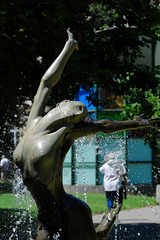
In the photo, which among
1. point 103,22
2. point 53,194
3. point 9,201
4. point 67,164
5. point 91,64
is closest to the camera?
point 53,194

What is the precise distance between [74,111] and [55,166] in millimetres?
477

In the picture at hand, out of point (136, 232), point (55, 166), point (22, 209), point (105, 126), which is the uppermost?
point (105, 126)

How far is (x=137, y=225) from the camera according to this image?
31.0ft

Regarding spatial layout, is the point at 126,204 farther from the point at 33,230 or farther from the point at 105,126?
the point at 105,126

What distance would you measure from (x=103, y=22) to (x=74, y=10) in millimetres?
1793

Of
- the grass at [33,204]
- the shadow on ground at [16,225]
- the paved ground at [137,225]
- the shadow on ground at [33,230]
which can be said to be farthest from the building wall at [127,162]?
the shadow on ground at [33,230]

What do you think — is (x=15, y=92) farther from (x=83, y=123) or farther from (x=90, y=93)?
(x=83, y=123)

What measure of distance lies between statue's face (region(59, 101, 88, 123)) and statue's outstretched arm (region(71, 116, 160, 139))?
7 cm

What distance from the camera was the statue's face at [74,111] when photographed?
136 inches

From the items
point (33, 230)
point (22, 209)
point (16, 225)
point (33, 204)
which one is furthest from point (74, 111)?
point (33, 204)

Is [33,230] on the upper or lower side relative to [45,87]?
lower

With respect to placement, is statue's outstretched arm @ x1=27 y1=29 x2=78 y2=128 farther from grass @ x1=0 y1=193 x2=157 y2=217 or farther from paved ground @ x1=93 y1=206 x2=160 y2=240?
grass @ x1=0 y1=193 x2=157 y2=217

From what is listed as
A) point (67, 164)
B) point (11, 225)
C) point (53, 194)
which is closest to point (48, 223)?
point (53, 194)

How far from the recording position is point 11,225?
30.1ft
